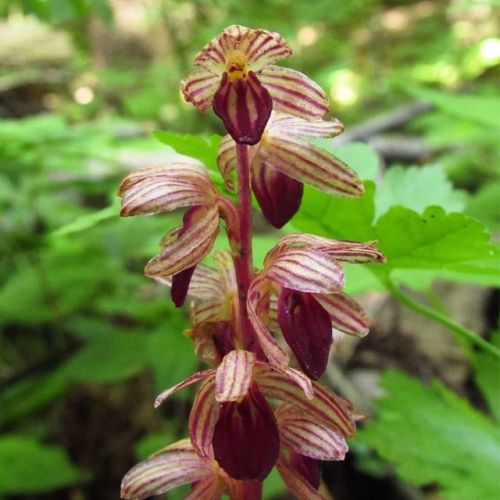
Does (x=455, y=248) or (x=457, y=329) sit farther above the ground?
(x=455, y=248)

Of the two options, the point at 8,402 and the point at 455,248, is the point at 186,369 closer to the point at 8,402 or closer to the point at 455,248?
the point at 8,402

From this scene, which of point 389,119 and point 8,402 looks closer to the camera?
point 8,402

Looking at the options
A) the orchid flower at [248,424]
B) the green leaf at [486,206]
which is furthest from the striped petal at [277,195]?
the green leaf at [486,206]

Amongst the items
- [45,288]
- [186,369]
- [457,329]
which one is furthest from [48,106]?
[457,329]

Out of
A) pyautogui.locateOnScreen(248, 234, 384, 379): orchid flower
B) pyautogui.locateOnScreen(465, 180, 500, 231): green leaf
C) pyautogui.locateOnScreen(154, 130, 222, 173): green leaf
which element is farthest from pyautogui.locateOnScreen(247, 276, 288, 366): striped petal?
pyautogui.locateOnScreen(465, 180, 500, 231): green leaf

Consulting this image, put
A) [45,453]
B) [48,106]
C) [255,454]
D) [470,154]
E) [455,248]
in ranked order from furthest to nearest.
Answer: [48,106] → [470,154] → [45,453] → [455,248] → [255,454]

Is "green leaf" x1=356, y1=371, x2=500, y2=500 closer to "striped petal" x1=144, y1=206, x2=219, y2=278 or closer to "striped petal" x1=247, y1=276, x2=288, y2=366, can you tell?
"striped petal" x1=247, y1=276, x2=288, y2=366
